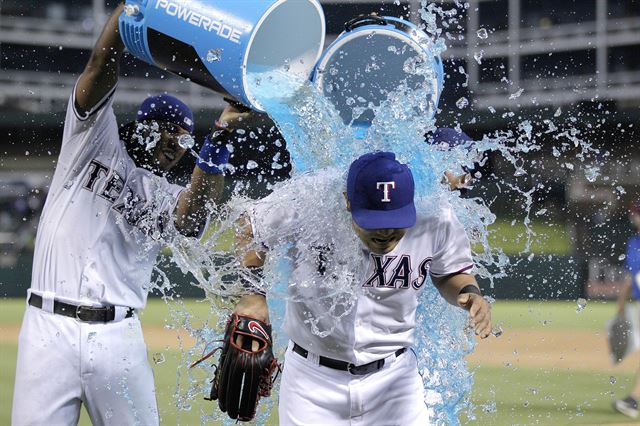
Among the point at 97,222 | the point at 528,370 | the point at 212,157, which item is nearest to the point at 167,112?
the point at 212,157

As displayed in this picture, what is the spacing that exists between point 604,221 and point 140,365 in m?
16.2

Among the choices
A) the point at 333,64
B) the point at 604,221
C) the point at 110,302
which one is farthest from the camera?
the point at 604,221

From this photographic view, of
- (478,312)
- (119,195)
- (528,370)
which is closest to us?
(478,312)

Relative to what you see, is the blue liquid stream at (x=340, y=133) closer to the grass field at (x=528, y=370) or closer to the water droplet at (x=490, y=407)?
the grass field at (x=528, y=370)

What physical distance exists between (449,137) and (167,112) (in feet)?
4.77

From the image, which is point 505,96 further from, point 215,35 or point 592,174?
point 215,35

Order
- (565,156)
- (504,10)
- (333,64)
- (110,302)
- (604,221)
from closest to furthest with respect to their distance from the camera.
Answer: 1. (110,302)
2. (333,64)
3. (604,221)
4. (565,156)
5. (504,10)

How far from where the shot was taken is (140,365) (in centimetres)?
365

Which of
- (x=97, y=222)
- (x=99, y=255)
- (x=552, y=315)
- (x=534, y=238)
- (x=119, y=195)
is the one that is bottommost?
(x=552, y=315)

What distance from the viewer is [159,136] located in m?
3.89

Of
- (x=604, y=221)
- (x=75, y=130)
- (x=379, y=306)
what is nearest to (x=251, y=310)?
(x=379, y=306)

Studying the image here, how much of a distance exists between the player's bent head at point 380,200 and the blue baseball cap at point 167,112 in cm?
107

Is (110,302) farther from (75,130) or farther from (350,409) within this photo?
(350,409)

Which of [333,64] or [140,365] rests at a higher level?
[333,64]
